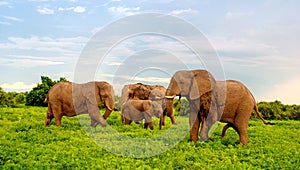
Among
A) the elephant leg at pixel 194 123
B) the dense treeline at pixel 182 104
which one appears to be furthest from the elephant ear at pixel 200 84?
the dense treeline at pixel 182 104

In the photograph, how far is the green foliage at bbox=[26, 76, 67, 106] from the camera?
97.8ft

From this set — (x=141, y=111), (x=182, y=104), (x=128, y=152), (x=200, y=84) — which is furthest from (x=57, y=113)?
(x=182, y=104)

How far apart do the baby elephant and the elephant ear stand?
4.64 metres

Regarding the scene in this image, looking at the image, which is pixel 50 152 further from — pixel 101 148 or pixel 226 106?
pixel 226 106

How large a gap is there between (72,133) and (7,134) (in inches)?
86.3

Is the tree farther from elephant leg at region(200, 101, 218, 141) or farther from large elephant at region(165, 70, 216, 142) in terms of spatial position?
elephant leg at region(200, 101, 218, 141)

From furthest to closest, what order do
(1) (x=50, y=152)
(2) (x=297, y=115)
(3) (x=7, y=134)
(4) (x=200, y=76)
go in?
(2) (x=297, y=115), (3) (x=7, y=134), (4) (x=200, y=76), (1) (x=50, y=152)

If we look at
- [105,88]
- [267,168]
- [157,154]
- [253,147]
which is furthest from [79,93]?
[267,168]

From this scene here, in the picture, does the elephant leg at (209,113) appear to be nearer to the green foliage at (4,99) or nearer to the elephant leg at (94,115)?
the elephant leg at (94,115)

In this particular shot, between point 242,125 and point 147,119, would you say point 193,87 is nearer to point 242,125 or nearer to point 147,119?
point 242,125

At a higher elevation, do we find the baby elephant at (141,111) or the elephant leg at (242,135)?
the baby elephant at (141,111)

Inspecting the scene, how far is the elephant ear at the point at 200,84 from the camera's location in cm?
1100

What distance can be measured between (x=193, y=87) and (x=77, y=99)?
219 inches

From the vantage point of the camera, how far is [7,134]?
1248cm
